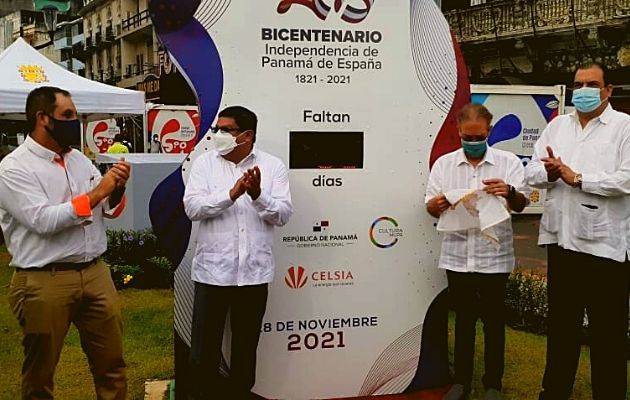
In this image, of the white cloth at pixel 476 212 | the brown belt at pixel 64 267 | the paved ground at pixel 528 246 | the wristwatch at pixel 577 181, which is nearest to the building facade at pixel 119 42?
the paved ground at pixel 528 246

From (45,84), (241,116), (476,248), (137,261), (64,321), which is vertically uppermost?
(45,84)

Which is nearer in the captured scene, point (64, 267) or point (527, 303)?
point (64, 267)

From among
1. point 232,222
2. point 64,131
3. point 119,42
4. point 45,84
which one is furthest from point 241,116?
point 119,42

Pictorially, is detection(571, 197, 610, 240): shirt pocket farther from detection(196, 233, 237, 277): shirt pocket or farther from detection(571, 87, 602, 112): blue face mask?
detection(196, 233, 237, 277): shirt pocket

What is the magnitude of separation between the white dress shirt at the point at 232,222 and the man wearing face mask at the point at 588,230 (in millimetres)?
1526

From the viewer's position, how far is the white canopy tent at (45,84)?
8.71m

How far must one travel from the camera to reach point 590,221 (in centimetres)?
378

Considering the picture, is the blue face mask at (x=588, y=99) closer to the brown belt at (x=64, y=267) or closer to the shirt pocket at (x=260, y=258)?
the shirt pocket at (x=260, y=258)

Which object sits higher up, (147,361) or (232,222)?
(232,222)

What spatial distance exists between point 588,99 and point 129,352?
4.02m

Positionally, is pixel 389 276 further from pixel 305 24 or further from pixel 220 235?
pixel 305 24

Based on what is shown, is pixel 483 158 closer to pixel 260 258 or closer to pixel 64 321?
pixel 260 258

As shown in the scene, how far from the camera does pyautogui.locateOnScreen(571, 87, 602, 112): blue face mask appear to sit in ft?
12.5

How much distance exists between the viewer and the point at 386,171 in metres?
4.39
